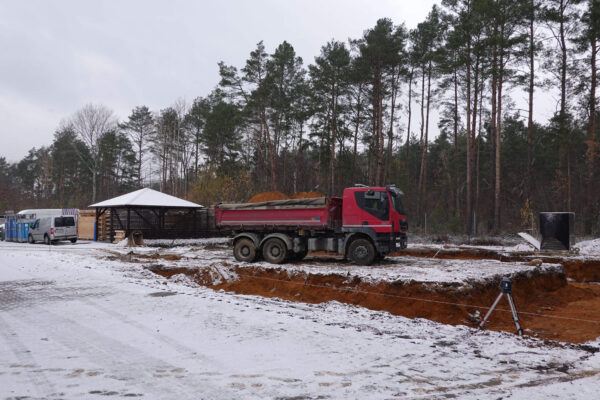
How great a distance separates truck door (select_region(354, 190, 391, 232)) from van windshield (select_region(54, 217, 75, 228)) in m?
22.5

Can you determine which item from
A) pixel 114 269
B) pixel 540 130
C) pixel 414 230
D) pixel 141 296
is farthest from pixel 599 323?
pixel 540 130

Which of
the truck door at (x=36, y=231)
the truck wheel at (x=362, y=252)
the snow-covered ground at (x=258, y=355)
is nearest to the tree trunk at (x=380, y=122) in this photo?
the truck wheel at (x=362, y=252)

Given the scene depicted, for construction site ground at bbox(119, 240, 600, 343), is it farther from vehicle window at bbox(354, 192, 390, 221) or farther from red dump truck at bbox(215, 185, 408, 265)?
vehicle window at bbox(354, 192, 390, 221)

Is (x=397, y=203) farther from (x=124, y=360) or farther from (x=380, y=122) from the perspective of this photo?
(x=380, y=122)

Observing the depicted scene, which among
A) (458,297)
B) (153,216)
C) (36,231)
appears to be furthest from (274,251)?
(36,231)

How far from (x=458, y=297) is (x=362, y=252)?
467 centimetres

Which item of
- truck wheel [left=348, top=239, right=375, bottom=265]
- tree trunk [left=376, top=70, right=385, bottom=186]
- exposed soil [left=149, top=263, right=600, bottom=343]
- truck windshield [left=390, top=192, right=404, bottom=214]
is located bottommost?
exposed soil [left=149, top=263, right=600, bottom=343]

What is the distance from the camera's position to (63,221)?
89.5ft

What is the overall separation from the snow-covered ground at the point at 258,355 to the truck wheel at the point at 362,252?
496cm

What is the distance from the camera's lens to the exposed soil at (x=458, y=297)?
7984 mm

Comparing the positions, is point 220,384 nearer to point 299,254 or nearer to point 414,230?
point 299,254

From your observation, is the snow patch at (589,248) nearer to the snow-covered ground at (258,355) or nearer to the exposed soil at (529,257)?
the exposed soil at (529,257)

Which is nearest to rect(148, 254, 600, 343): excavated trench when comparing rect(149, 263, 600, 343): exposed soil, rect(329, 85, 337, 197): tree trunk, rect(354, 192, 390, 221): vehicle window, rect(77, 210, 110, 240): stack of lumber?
rect(149, 263, 600, 343): exposed soil

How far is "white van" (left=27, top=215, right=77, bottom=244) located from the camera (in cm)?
2694
